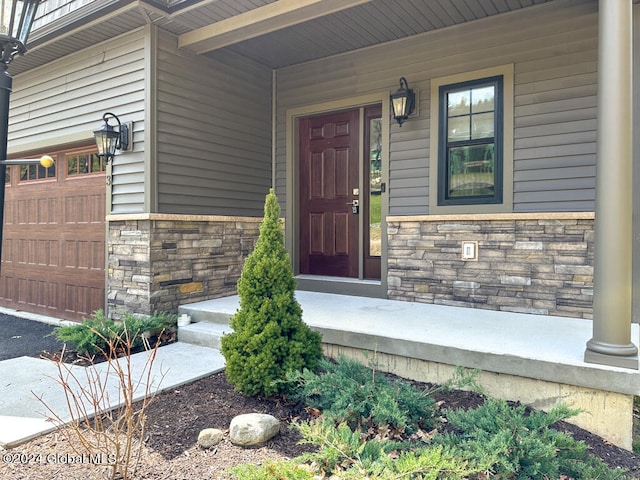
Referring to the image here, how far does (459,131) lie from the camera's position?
4.25 meters

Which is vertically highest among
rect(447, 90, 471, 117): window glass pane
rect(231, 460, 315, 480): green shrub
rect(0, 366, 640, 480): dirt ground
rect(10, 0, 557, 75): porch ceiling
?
rect(10, 0, 557, 75): porch ceiling

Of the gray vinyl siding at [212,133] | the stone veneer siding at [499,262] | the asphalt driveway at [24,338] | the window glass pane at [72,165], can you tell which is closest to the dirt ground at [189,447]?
the stone veneer siding at [499,262]

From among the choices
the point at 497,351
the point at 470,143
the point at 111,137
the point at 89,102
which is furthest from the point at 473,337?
the point at 89,102

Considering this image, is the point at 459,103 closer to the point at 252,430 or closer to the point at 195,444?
the point at 252,430

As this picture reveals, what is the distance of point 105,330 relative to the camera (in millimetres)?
3887

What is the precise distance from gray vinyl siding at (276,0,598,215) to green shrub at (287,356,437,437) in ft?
7.58

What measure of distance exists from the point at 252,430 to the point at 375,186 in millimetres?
3179

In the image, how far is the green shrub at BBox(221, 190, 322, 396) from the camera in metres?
2.55

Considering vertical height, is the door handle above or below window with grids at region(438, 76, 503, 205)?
below

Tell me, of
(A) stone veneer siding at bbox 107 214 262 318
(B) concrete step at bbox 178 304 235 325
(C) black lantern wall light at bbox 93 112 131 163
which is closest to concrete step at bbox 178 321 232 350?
(B) concrete step at bbox 178 304 235 325

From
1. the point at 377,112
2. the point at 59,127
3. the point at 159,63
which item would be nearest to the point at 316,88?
the point at 377,112

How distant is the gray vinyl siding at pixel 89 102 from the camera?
4.29 m

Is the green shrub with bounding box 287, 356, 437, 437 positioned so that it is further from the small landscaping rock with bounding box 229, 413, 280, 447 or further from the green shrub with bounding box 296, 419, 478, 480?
the small landscaping rock with bounding box 229, 413, 280, 447

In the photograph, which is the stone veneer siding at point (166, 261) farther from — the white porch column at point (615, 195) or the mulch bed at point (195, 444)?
the white porch column at point (615, 195)
